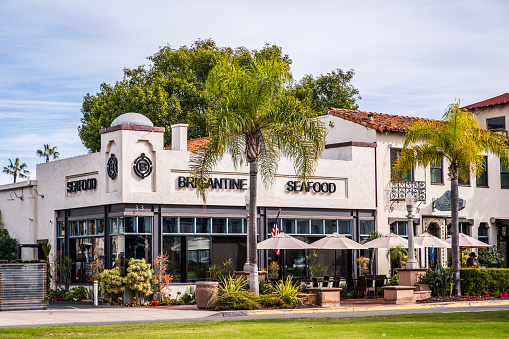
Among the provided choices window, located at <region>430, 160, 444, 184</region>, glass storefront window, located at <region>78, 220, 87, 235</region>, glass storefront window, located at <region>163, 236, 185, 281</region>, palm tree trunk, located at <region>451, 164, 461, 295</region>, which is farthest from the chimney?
window, located at <region>430, 160, 444, 184</region>

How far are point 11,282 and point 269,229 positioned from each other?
35.5 feet

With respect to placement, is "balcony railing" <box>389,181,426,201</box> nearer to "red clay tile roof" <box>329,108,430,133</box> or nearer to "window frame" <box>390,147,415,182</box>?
"window frame" <box>390,147,415,182</box>

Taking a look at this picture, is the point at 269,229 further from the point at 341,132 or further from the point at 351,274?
the point at 341,132

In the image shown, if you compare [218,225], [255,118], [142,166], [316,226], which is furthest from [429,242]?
[142,166]

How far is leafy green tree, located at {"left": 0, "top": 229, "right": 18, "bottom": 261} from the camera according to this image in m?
35.4

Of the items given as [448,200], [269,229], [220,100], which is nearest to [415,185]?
[448,200]

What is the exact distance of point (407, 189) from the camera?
36.0m

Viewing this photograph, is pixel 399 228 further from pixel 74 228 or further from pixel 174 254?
pixel 74 228

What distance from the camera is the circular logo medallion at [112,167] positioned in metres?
29.1

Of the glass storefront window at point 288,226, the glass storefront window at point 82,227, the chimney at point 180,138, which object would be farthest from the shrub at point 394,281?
the glass storefront window at point 82,227

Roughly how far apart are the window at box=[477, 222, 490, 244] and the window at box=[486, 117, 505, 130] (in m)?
6.87

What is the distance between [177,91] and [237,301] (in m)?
30.1

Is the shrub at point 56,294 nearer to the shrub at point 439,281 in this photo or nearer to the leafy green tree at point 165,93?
the shrub at point 439,281

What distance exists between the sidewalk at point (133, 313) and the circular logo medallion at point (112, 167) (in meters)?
4.78
